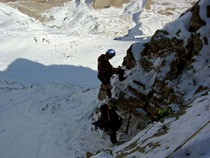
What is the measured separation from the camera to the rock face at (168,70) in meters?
9.70

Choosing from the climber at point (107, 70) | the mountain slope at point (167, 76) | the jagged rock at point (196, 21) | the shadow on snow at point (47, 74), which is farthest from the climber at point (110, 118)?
the shadow on snow at point (47, 74)

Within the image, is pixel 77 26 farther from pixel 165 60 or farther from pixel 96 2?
pixel 165 60

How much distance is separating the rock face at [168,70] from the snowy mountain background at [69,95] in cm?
10

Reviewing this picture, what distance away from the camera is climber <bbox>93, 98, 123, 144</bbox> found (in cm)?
920

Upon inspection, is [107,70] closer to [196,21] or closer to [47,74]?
[196,21]

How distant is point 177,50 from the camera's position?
405 inches

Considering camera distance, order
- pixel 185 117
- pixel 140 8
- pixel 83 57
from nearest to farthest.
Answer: pixel 185 117 → pixel 83 57 → pixel 140 8

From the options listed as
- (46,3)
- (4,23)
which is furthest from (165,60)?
(46,3)

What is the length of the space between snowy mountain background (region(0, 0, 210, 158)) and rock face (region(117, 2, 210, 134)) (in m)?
0.10

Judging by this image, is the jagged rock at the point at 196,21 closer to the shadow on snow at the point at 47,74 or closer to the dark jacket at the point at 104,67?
the dark jacket at the point at 104,67

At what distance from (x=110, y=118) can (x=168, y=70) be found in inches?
77.8

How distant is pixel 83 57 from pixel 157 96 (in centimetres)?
1248

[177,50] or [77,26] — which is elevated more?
[177,50]

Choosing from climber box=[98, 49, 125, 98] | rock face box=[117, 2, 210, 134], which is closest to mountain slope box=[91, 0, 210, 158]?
rock face box=[117, 2, 210, 134]
